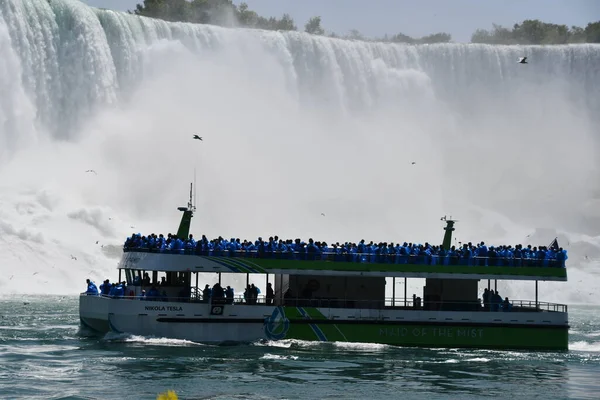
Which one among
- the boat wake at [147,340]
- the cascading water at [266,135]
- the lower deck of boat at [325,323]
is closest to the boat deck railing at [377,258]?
the lower deck of boat at [325,323]

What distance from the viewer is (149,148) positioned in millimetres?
77000

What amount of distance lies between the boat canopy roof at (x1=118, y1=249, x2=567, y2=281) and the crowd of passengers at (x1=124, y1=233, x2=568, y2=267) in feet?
0.11

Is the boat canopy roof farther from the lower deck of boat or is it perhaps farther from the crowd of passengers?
the lower deck of boat

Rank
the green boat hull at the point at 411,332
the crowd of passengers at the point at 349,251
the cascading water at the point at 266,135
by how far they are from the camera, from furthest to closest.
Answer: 1. the cascading water at the point at 266,135
2. the green boat hull at the point at 411,332
3. the crowd of passengers at the point at 349,251

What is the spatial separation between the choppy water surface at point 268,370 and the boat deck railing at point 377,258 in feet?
9.25

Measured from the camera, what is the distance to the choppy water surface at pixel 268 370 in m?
30.9

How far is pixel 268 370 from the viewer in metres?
34.1

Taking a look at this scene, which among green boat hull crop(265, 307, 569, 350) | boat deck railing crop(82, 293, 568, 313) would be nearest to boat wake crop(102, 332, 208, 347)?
boat deck railing crop(82, 293, 568, 313)

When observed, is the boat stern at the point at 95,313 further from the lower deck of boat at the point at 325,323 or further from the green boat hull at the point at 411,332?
the green boat hull at the point at 411,332

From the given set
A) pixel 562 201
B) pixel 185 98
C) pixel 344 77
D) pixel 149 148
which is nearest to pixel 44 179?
pixel 149 148

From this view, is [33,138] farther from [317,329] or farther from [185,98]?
[317,329]

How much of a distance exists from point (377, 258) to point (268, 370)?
7.29 metres

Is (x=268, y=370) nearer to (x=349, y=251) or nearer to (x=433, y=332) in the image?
(x=349, y=251)

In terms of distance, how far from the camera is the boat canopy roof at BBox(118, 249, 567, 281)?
38.6 metres
